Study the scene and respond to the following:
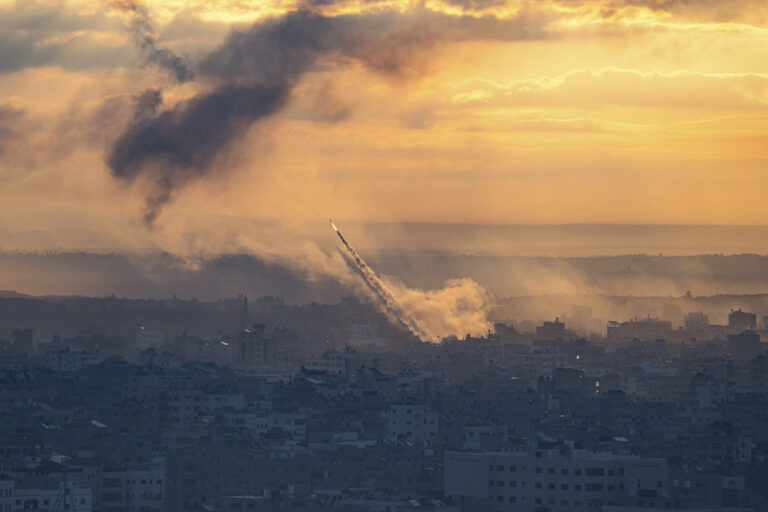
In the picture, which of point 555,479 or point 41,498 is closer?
point 41,498

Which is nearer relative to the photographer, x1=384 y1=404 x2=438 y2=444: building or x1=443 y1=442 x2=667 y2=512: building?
x1=443 y1=442 x2=667 y2=512: building

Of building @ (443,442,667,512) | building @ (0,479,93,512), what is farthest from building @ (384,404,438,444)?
building @ (0,479,93,512)

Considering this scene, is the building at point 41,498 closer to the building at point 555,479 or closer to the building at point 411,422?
the building at point 555,479

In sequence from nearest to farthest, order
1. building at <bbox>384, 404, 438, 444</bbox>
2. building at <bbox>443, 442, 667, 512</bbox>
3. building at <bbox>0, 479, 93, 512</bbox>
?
1. building at <bbox>0, 479, 93, 512</bbox>
2. building at <bbox>443, 442, 667, 512</bbox>
3. building at <bbox>384, 404, 438, 444</bbox>

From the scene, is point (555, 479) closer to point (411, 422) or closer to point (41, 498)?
point (41, 498)

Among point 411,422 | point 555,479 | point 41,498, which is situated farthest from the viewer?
point 411,422

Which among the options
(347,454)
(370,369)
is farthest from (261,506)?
(370,369)

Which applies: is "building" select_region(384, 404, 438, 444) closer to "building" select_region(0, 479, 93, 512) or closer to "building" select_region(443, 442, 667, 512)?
"building" select_region(443, 442, 667, 512)

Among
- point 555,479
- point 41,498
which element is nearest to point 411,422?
point 555,479

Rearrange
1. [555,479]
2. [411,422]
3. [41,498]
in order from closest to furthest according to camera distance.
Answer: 1. [41,498]
2. [555,479]
3. [411,422]

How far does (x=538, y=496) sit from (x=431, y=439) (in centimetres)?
3728

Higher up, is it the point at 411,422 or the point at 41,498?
the point at 411,422

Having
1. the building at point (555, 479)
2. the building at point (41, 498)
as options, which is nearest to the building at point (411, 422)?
the building at point (555, 479)

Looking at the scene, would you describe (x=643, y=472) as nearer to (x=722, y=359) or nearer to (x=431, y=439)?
(x=431, y=439)
